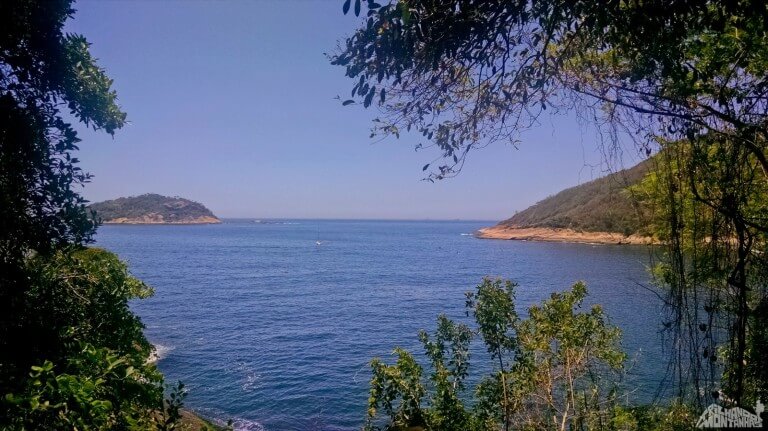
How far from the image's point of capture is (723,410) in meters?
3.80

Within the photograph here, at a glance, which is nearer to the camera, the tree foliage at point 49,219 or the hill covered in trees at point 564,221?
the tree foliage at point 49,219

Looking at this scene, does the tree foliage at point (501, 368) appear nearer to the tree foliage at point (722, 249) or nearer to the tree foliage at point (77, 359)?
the tree foliage at point (722, 249)

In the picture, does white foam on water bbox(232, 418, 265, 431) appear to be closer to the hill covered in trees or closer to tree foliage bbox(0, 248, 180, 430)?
tree foliage bbox(0, 248, 180, 430)

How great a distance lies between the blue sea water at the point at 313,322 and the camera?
18.0 meters

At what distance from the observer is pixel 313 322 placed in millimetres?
30016

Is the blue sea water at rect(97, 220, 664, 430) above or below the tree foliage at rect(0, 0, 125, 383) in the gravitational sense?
below

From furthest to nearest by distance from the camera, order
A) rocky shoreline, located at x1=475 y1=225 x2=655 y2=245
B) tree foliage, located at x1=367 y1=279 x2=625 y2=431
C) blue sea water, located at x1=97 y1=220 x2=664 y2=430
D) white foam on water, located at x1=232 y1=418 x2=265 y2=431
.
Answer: rocky shoreline, located at x1=475 y1=225 x2=655 y2=245, blue sea water, located at x1=97 y1=220 x2=664 y2=430, white foam on water, located at x1=232 y1=418 x2=265 y2=431, tree foliage, located at x1=367 y1=279 x2=625 y2=431

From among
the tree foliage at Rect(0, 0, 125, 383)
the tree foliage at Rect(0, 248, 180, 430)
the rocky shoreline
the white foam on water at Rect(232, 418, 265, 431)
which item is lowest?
the white foam on water at Rect(232, 418, 265, 431)

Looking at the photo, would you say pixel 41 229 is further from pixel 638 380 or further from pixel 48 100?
pixel 638 380

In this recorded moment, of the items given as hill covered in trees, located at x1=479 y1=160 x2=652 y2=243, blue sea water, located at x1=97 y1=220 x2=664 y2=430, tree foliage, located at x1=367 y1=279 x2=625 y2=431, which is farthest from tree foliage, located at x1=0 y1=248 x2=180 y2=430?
hill covered in trees, located at x1=479 y1=160 x2=652 y2=243

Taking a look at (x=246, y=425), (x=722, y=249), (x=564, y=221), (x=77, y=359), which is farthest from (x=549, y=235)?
(x=77, y=359)

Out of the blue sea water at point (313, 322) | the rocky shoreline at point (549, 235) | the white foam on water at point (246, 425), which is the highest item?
the rocky shoreline at point (549, 235)

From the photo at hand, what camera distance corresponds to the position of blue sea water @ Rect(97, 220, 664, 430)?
1797 cm

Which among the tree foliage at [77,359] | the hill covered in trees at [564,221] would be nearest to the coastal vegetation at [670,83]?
the tree foliage at [77,359]
